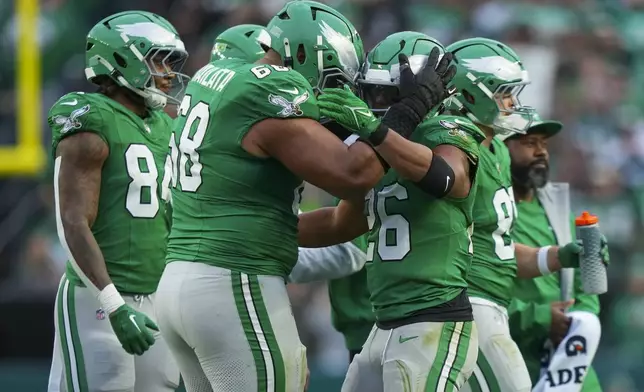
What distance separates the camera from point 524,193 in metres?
6.62

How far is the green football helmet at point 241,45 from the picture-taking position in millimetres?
6809

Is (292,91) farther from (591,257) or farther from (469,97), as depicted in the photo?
(591,257)

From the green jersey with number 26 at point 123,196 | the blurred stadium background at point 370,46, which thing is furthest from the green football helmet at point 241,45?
the blurred stadium background at point 370,46

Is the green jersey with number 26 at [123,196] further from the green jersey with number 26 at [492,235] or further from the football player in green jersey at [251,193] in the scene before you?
the green jersey with number 26 at [492,235]

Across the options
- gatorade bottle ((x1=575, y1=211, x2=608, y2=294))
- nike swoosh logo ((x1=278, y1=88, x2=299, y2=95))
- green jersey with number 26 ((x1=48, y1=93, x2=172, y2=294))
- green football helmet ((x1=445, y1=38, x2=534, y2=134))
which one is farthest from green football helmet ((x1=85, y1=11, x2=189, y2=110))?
gatorade bottle ((x1=575, y1=211, x2=608, y2=294))

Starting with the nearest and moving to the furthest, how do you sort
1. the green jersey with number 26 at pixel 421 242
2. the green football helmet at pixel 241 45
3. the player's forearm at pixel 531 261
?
the green jersey with number 26 at pixel 421 242 < the player's forearm at pixel 531 261 < the green football helmet at pixel 241 45

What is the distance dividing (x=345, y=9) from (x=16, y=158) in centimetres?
339

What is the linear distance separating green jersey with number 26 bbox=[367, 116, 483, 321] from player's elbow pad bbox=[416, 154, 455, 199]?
0.15m

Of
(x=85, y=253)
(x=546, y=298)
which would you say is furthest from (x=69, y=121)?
(x=546, y=298)

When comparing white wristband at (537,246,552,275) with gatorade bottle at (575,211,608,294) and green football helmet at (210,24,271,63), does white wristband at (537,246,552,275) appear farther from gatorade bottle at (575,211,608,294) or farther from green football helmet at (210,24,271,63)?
green football helmet at (210,24,271,63)

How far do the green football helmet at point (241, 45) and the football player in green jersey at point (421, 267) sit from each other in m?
1.86

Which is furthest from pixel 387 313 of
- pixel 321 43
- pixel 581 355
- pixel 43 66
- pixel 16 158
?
pixel 43 66

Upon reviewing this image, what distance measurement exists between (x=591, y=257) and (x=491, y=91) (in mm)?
862

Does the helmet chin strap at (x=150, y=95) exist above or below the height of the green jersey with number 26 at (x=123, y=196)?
above
